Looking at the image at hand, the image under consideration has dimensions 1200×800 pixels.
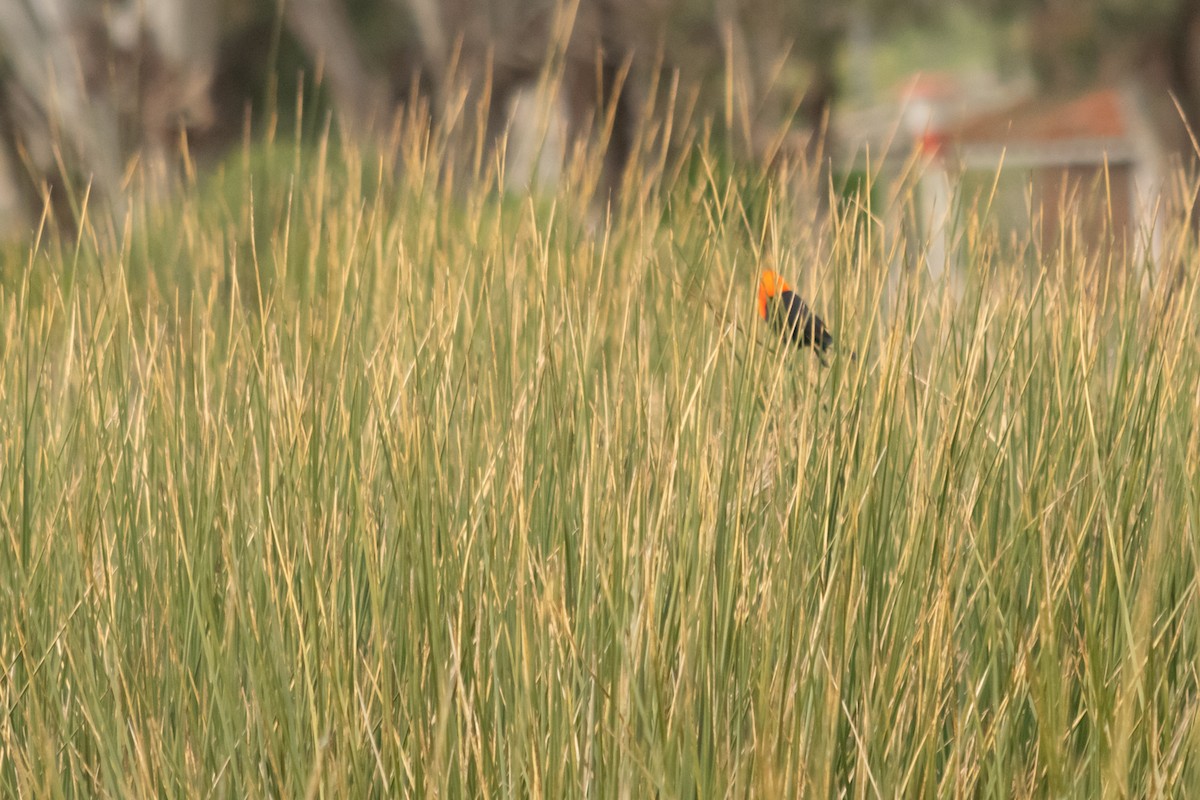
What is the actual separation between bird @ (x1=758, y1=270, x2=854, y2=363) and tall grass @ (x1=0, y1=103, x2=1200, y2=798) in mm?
48

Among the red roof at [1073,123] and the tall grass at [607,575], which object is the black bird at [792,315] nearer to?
the tall grass at [607,575]

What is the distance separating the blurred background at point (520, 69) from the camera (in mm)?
5691

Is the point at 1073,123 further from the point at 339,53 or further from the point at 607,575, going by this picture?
the point at 607,575

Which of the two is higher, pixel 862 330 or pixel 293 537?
pixel 862 330

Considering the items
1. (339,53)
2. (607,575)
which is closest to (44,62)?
(339,53)

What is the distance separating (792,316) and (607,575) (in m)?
0.84

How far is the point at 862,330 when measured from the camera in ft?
7.16

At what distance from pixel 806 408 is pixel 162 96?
6845mm

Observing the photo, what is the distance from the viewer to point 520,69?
8.84m

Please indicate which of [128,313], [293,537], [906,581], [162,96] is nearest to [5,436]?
[128,313]

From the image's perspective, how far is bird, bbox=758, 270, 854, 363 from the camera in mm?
2002

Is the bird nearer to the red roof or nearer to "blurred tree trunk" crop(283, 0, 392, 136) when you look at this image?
"blurred tree trunk" crop(283, 0, 392, 136)

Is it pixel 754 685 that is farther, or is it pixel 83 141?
pixel 83 141

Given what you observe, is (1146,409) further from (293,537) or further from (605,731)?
(293,537)
